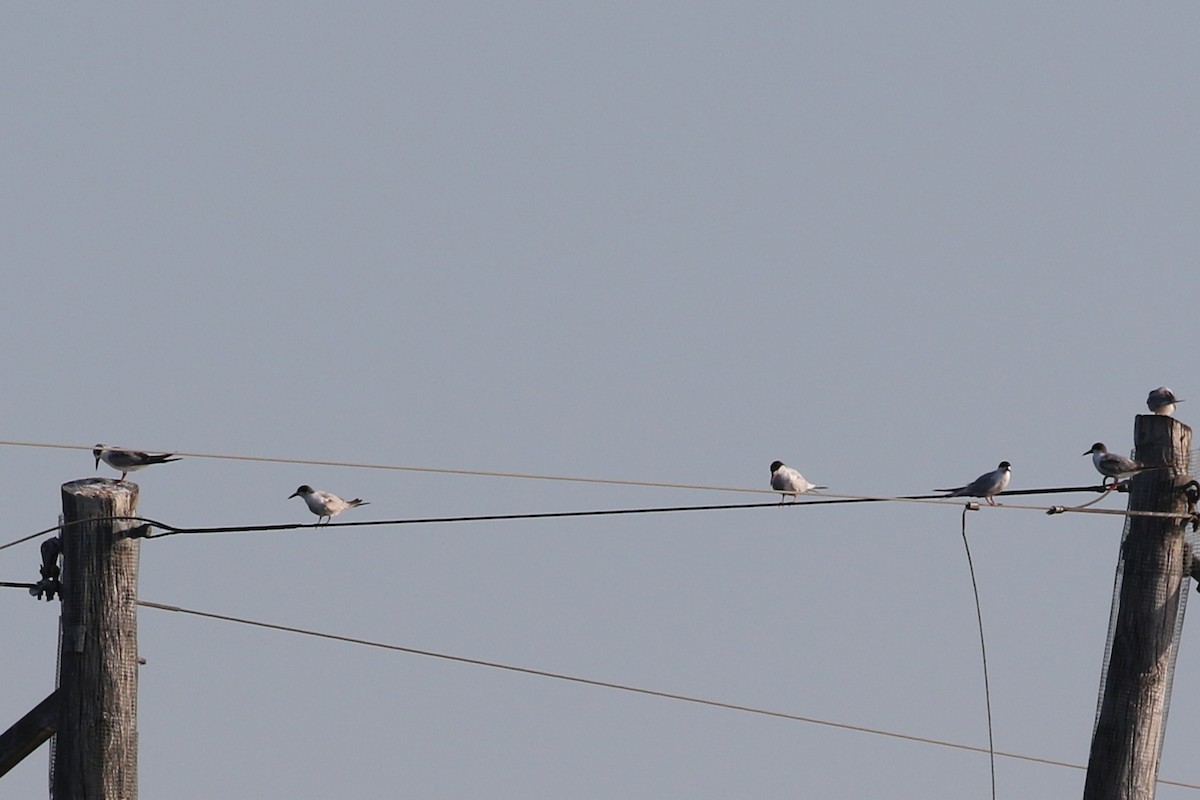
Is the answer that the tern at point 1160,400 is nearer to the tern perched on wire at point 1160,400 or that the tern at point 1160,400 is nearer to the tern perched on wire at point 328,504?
the tern perched on wire at point 1160,400

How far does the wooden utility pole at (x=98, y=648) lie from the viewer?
11656 mm

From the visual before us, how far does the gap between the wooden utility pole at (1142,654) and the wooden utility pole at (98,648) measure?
16.8 ft

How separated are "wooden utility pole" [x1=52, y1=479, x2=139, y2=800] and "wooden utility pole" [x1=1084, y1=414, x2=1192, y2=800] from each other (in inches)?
201

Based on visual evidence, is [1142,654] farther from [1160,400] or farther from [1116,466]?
[1160,400]

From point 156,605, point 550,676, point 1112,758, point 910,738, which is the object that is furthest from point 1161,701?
point 156,605

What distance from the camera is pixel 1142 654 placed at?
38.7ft

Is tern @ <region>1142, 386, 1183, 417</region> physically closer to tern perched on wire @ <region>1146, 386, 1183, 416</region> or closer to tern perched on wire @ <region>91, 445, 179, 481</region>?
tern perched on wire @ <region>1146, 386, 1183, 416</region>

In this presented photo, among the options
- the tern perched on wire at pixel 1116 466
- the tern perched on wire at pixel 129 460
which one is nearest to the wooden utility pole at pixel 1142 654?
the tern perched on wire at pixel 1116 466

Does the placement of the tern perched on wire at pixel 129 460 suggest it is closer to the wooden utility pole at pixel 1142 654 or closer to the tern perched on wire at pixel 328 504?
the tern perched on wire at pixel 328 504

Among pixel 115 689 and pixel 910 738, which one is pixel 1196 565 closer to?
pixel 910 738

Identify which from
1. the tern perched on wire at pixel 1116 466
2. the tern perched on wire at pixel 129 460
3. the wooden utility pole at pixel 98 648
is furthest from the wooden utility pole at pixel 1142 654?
the tern perched on wire at pixel 129 460

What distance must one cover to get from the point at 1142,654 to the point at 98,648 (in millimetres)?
5544

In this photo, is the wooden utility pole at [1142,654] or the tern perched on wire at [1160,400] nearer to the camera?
the wooden utility pole at [1142,654]

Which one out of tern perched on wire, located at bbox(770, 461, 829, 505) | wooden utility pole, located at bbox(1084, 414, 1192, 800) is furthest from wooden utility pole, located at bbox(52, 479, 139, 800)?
tern perched on wire, located at bbox(770, 461, 829, 505)
